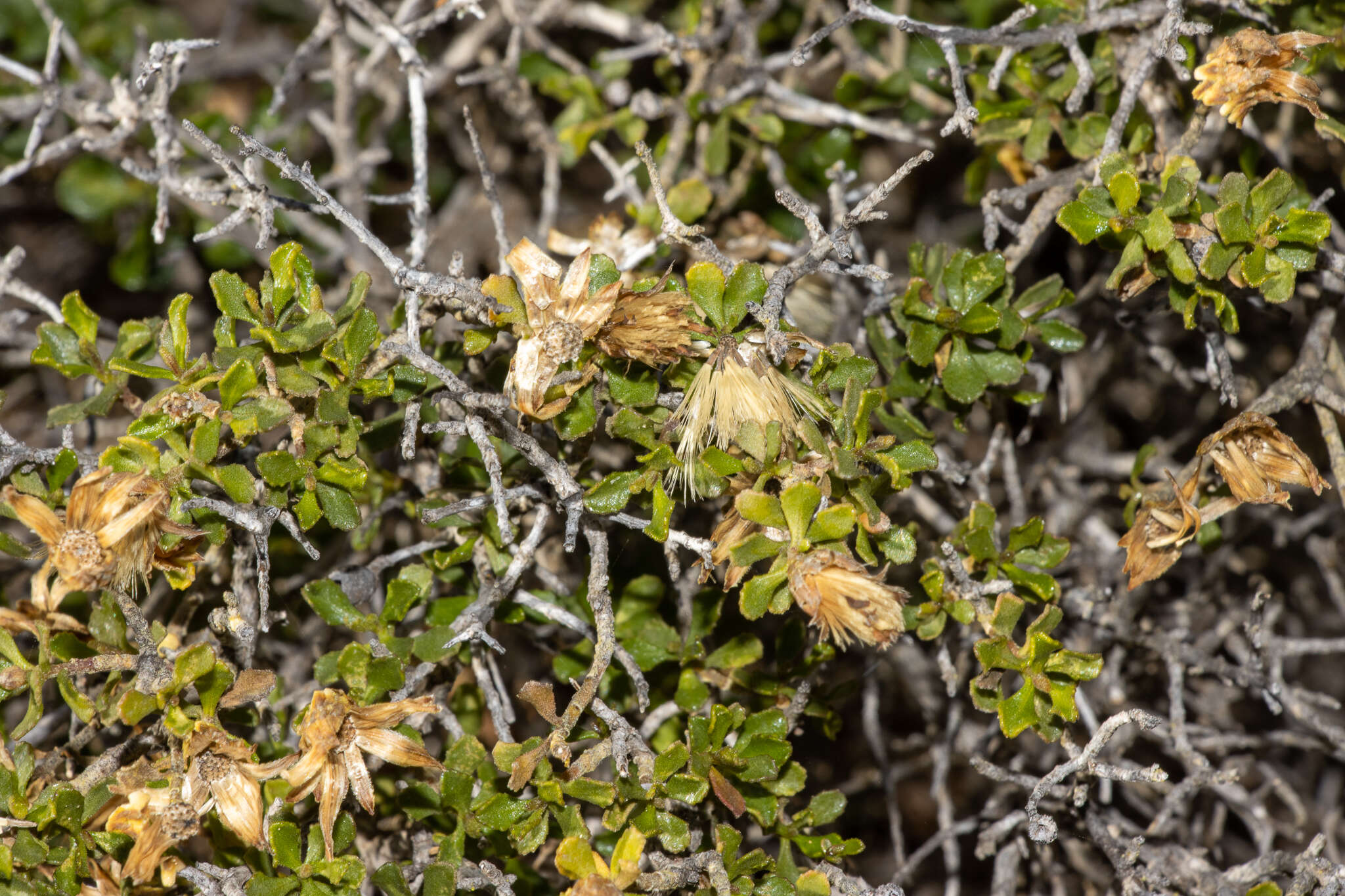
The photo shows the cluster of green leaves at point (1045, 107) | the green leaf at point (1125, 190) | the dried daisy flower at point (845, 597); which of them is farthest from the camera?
the cluster of green leaves at point (1045, 107)

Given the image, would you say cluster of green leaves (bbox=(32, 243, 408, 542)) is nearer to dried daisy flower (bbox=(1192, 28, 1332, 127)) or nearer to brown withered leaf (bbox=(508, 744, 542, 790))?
brown withered leaf (bbox=(508, 744, 542, 790))

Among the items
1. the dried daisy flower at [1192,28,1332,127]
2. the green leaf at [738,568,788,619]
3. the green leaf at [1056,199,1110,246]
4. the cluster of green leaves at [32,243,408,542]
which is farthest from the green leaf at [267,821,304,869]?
the dried daisy flower at [1192,28,1332,127]

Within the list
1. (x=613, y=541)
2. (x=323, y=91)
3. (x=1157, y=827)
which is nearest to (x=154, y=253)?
(x=323, y=91)

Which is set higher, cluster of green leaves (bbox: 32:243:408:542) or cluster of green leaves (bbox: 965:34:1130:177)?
cluster of green leaves (bbox: 965:34:1130:177)

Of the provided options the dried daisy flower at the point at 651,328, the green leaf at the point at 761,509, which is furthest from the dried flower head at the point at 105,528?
the green leaf at the point at 761,509

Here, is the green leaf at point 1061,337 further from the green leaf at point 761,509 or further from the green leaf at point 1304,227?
the green leaf at point 761,509
